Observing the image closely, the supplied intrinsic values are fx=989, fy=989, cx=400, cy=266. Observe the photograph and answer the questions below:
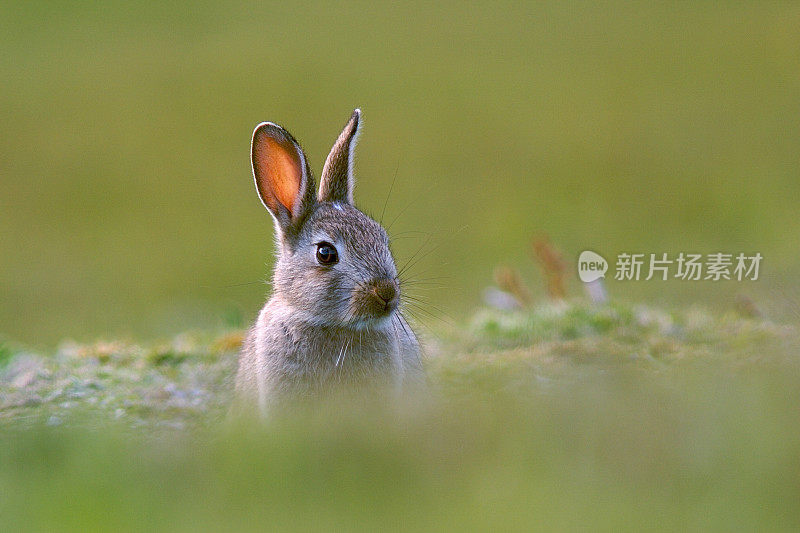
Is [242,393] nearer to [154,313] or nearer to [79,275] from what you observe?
[154,313]

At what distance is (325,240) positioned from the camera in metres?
7.53

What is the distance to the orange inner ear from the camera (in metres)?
7.88

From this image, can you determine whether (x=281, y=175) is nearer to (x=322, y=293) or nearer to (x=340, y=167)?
(x=340, y=167)

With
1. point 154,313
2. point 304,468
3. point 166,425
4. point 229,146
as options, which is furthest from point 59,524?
point 229,146

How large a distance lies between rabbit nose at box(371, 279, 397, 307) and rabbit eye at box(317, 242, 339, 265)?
43cm

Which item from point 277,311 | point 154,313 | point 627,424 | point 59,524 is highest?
point 154,313

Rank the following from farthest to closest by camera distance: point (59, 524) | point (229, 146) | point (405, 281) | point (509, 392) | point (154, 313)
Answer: point (229, 146)
point (154, 313)
point (405, 281)
point (509, 392)
point (59, 524)

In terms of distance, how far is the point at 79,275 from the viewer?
21.9m

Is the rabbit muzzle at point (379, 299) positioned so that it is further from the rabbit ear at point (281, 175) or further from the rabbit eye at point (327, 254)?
the rabbit ear at point (281, 175)

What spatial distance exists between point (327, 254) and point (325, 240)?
0.12 meters

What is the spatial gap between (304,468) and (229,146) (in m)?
23.5
